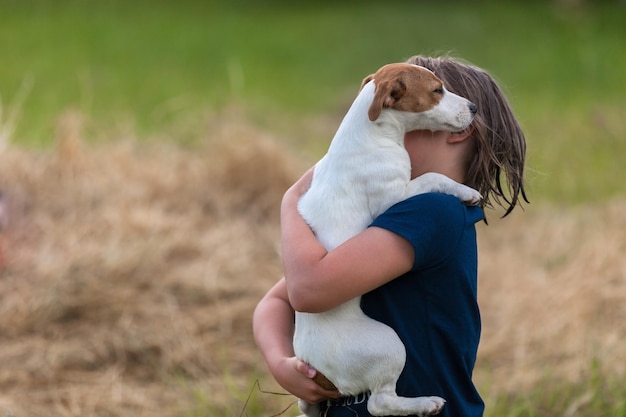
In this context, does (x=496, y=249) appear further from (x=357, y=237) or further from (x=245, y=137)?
(x=357, y=237)

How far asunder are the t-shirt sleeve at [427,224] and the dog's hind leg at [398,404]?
0.29 m

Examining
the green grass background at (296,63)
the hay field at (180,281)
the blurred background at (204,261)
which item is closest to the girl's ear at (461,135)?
the blurred background at (204,261)

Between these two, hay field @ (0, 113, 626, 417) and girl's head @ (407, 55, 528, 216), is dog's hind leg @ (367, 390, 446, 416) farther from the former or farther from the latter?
hay field @ (0, 113, 626, 417)

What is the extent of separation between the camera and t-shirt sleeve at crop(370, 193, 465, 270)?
1.99 m

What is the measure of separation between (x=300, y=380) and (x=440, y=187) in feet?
1.82

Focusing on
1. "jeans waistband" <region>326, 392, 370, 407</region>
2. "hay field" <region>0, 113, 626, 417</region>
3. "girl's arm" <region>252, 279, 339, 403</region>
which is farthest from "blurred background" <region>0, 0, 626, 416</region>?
"jeans waistband" <region>326, 392, 370, 407</region>

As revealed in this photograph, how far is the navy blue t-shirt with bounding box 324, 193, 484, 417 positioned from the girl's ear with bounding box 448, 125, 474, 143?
19 centimetres

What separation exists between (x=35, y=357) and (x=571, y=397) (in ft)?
7.78

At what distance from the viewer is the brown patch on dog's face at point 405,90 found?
2.07m

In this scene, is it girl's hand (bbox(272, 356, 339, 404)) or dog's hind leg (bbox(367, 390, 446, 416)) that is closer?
dog's hind leg (bbox(367, 390, 446, 416))

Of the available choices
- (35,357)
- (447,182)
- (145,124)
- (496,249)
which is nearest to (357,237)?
(447,182)

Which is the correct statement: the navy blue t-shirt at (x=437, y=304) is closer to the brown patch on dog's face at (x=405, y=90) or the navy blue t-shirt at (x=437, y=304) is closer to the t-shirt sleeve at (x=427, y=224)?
the t-shirt sleeve at (x=427, y=224)

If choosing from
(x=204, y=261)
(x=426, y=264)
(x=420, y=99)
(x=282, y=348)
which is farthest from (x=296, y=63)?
(x=426, y=264)

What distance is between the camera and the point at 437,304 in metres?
2.10
